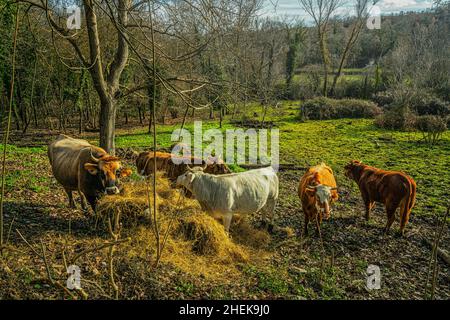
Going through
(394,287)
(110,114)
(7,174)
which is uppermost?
(110,114)

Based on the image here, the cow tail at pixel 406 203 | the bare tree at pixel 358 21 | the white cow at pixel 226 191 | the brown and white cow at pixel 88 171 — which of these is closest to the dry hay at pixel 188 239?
the white cow at pixel 226 191

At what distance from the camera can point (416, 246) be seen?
839 centimetres

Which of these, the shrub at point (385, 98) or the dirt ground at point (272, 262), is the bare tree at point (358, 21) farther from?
the dirt ground at point (272, 262)

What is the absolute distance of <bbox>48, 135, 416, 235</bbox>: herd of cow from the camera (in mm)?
7797

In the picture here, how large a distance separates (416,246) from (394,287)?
7.58 feet

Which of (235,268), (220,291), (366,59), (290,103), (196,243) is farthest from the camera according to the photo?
(366,59)

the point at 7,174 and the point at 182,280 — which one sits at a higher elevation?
the point at 7,174

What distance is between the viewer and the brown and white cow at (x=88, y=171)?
7.57m

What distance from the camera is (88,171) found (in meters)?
7.77

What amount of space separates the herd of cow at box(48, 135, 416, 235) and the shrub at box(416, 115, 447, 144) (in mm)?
14500

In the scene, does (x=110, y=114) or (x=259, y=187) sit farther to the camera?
(x=110, y=114)

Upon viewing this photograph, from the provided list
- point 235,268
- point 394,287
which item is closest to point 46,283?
point 235,268

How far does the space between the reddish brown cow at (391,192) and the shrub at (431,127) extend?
46.2ft

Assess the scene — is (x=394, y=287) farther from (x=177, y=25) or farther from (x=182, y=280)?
(x=177, y=25)
